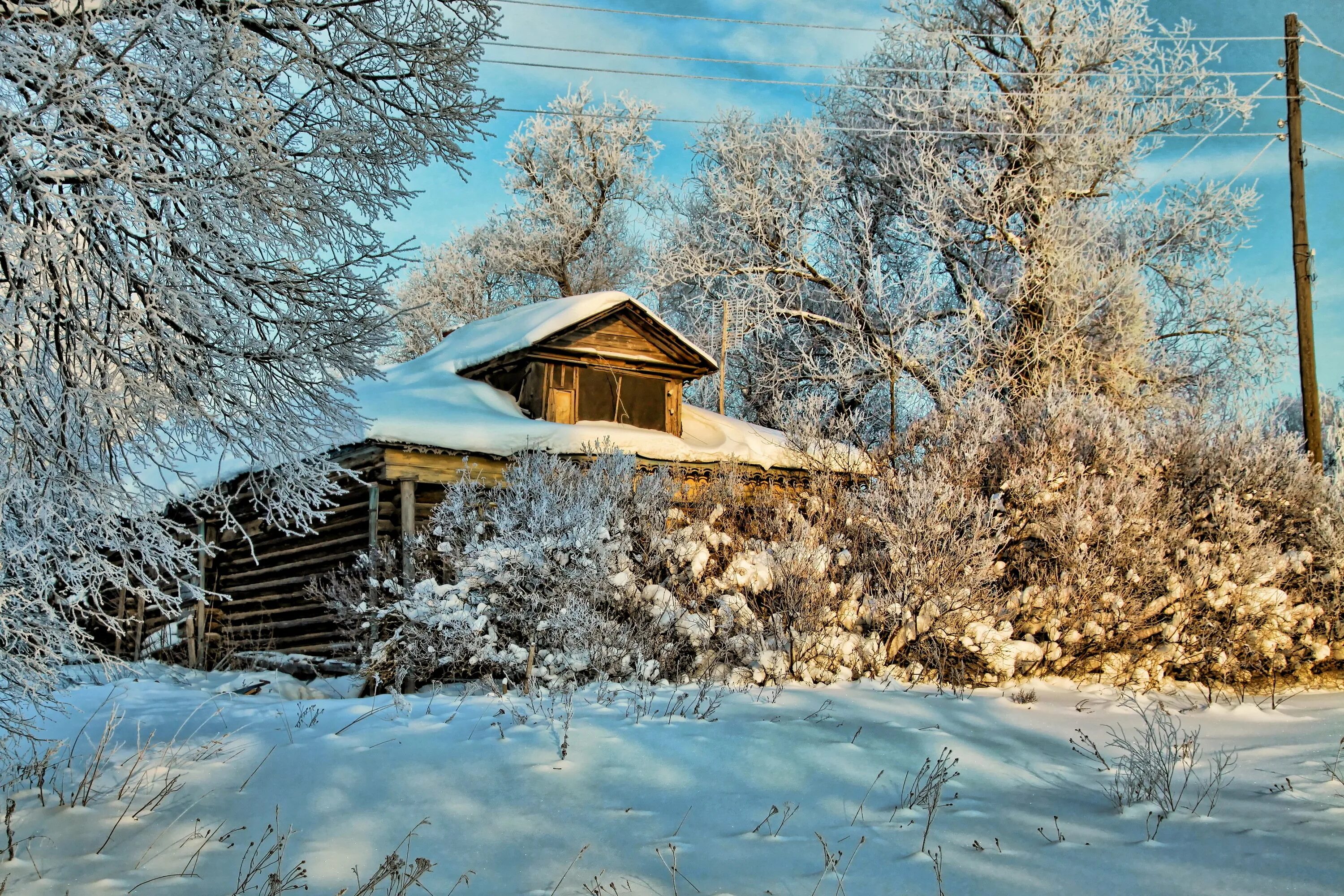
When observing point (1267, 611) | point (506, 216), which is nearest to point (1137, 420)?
point (1267, 611)

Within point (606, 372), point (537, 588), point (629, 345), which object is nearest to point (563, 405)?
point (606, 372)

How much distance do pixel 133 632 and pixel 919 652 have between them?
→ 11418mm

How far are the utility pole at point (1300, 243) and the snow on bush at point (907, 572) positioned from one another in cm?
403

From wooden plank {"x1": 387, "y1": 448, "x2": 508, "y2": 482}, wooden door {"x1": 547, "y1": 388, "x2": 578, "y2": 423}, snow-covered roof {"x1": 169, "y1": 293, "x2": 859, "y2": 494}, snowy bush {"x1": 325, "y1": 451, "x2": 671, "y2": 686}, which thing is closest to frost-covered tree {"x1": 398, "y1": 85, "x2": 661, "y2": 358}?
snow-covered roof {"x1": 169, "y1": 293, "x2": 859, "y2": 494}

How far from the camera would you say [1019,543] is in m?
9.37

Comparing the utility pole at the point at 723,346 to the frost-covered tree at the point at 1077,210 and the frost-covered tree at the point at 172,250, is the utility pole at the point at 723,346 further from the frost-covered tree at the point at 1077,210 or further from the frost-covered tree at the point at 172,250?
the frost-covered tree at the point at 172,250

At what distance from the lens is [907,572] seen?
8.52 meters

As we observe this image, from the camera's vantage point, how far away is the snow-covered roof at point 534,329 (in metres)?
13.3

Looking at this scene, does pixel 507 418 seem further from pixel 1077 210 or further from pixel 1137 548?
pixel 1077 210

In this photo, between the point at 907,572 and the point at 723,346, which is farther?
the point at 723,346

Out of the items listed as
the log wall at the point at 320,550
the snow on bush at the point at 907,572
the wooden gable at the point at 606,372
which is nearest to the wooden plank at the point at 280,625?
the log wall at the point at 320,550

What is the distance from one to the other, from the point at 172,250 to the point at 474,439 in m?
6.36

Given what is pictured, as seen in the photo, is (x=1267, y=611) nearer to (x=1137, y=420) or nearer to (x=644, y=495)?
(x=1137, y=420)

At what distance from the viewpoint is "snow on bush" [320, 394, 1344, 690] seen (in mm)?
7973
